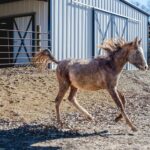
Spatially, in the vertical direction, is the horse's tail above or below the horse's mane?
below

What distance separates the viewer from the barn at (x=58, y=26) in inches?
688

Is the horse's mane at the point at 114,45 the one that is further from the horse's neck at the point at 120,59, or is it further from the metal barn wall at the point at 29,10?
the metal barn wall at the point at 29,10

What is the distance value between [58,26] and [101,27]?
12.8ft

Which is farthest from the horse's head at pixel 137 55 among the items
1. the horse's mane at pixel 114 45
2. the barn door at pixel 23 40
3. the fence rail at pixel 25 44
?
the barn door at pixel 23 40

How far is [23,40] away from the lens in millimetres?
18531

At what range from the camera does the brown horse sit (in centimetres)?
856

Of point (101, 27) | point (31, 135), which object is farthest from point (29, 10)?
point (31, 135)

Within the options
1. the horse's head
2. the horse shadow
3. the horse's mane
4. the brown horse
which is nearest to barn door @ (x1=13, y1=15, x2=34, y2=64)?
the brown horse

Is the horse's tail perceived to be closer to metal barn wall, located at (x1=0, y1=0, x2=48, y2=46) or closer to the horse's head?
the horse's head

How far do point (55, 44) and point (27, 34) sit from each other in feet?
8.21

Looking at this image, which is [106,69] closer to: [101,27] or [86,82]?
[86,82]

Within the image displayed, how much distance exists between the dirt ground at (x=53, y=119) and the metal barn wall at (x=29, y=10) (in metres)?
2.81

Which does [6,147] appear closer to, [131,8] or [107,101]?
[107,101]

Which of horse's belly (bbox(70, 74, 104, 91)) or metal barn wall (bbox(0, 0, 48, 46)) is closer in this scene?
horse's belly (bbox(70, 74, 104, 91))
